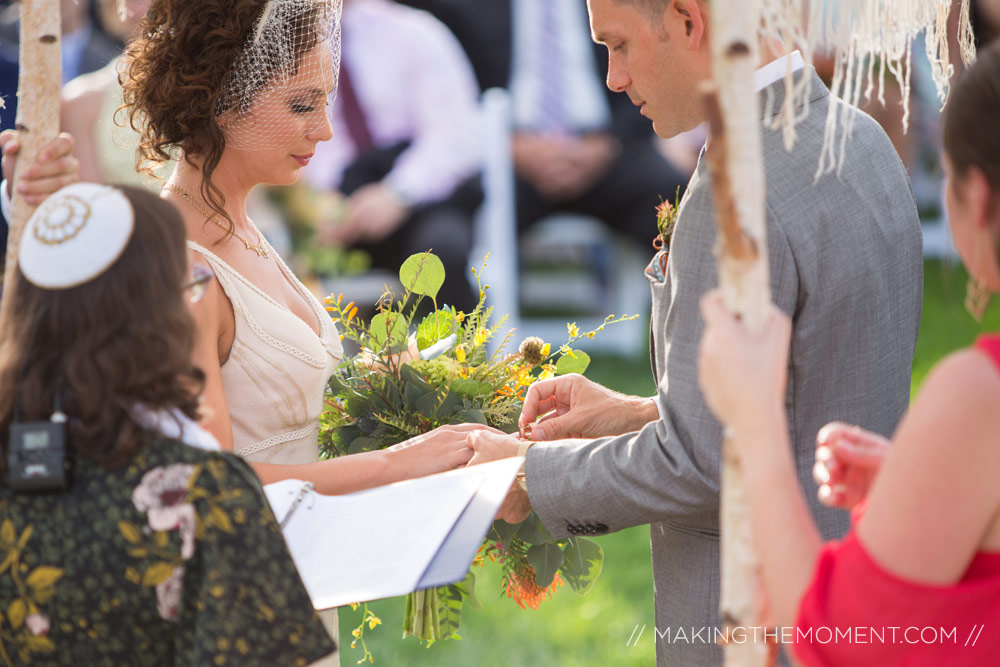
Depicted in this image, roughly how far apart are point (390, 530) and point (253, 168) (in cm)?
109

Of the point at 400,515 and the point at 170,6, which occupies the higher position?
the point at 170,6

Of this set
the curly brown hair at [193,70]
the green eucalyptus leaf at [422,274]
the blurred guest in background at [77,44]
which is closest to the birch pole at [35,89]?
the curly brown hair at [193,70]

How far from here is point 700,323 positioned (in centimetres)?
190

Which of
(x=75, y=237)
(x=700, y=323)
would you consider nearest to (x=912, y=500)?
(x=700, y=323)

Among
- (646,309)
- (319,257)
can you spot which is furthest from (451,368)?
(646,309)

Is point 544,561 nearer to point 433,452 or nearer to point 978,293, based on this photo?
point 433,452

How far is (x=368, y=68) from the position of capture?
22.7ft

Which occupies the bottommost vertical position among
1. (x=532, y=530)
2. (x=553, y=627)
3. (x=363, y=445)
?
(x=553, y=627)

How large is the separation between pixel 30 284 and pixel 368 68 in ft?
18.6

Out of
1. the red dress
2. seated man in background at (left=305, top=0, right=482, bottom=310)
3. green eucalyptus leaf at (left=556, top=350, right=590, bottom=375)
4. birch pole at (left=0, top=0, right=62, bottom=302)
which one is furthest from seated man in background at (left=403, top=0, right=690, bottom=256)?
the red dress

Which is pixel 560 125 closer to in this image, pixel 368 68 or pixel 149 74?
pixel 368 68

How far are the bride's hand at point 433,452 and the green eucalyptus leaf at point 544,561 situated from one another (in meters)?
0.31

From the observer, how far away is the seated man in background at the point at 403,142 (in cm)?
689

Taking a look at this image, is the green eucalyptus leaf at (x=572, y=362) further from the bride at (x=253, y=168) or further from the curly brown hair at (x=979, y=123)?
the curly brown hair at (x=979, y=123)
